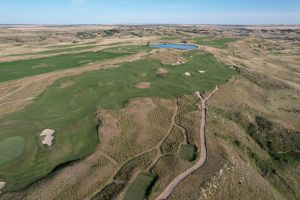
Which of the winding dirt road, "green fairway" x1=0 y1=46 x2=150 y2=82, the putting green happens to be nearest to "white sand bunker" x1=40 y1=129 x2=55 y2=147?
the putting green

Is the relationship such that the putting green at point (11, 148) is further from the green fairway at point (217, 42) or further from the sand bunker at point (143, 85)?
the green fairway at point (217, 42)

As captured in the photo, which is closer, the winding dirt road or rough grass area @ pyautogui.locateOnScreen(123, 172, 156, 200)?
rough grass area @ pyautogui.locateOnScreen(123, 172, 156, 200)

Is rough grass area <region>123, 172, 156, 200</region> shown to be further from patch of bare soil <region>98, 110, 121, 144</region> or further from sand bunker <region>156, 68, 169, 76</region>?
sand bunker <region>156, 68, 169, 76</region>

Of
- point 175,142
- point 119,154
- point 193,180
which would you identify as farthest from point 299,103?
point 119,154

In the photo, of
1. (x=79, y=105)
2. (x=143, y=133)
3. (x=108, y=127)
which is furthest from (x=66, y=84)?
(x=143, y=133)

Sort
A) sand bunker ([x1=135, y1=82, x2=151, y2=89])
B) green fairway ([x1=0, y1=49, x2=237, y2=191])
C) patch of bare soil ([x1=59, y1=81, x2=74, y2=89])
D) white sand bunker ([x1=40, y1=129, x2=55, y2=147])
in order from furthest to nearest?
patch of bare soil ([x1=59, y1=81, x2=74, y2=89])
sand bunker ([x1=135, y1=82, x2=151, y2=89])
white sand bunker ([x1=40, y1=129, x2=55, y2=147])
green fairway ([x1=0, y1=49, x2=237, y2=191])

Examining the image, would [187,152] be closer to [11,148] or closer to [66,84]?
[11,148]
